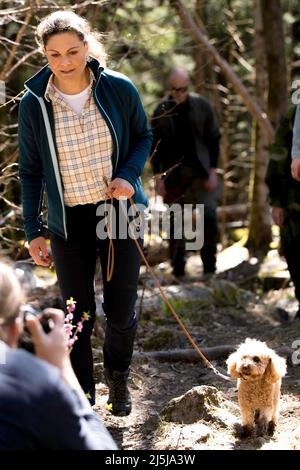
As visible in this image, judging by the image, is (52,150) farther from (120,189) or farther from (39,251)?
(39,251)

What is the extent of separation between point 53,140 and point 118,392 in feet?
4.93

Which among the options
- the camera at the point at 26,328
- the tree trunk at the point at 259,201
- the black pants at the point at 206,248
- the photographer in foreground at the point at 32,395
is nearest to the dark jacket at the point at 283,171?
the black pants at the point at 206,248

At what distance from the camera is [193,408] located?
435 centimetres

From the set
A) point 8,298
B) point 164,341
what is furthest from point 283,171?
point 8,298

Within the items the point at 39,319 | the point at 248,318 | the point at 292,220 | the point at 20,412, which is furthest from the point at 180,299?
the point at 20,412

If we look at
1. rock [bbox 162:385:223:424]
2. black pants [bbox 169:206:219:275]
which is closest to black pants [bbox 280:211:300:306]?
black pants [bbox 169:206:219:275]

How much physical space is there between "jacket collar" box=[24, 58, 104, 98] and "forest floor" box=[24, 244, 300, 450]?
1.88 m

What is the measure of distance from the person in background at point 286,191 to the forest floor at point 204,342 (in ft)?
2.19

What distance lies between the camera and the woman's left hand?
13.4 ft

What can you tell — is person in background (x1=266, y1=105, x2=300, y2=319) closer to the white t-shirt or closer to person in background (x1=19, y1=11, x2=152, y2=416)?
person in background (x1=19, y1=11, x2=152, y2=416)

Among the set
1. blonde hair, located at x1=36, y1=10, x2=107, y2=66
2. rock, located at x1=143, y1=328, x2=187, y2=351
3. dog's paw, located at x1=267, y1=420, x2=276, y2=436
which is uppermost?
blonde hair, located at x1=36, y1=10, x2=107, y2=66

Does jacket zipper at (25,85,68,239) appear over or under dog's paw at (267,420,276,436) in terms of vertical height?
over

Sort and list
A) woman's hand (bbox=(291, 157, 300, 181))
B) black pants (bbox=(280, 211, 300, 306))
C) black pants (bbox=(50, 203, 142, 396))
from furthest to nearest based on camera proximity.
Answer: black pants (bbox=(280, 211, 300, 306)) < woman's hand (bbox=(291, 157, 300, 181)) < black pants (bbox=(50, 203, 142, 396))

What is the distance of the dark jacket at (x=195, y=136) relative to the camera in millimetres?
8680
